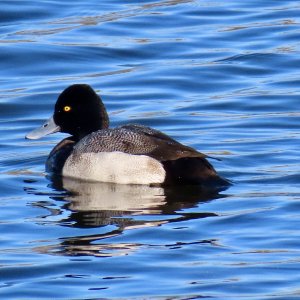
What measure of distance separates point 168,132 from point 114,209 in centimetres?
337

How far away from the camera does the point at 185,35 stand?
63.8ft

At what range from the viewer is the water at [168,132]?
28.8 feet

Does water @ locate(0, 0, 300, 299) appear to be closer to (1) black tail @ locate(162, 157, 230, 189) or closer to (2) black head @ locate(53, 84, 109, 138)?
(1) black tail @ locate(162, 157, 230, 189)

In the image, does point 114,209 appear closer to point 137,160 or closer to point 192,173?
point 192,173

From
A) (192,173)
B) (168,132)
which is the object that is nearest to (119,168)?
(192,173)

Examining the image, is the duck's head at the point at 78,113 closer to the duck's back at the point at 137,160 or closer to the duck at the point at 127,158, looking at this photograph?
the duck at the point at 127,158

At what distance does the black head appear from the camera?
12922 millimetres

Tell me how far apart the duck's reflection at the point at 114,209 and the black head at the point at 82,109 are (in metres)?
0.86

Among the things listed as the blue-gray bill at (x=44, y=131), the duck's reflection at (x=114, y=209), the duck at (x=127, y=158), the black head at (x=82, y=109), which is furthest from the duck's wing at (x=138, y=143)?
the blue-gray bill at (x=44, y=131)

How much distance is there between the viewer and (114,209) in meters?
10.8

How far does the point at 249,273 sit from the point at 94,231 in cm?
176

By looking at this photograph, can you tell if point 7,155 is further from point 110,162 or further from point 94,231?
point 94,231

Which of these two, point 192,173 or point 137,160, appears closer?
point 192,173

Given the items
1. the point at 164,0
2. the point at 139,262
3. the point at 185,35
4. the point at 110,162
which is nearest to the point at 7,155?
the point at 110,162
